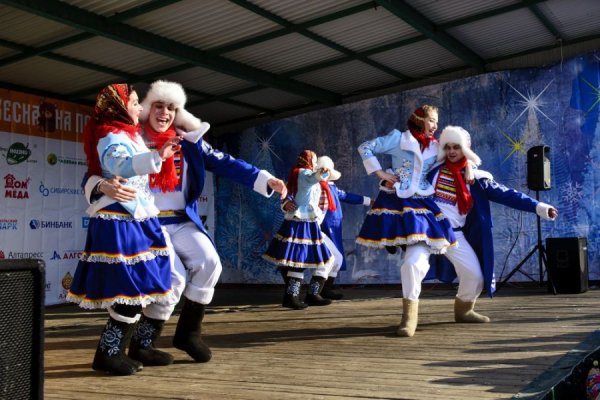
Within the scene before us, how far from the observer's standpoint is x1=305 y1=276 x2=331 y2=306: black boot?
6637mm

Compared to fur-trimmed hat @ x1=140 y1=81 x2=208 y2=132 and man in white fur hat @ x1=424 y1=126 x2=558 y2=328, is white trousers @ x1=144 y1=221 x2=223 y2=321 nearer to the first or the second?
fur-trimmed hat @ x1=140 y1=81 x2=208 y2=132

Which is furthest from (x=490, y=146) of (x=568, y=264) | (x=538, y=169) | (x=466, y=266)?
(x=466, y=266)

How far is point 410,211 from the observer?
4.05 metres

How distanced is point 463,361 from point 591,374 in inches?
22.1

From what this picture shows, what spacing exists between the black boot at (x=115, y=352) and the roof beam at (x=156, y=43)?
413cm

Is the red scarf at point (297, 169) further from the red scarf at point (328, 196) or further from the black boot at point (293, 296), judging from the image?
the black boot at point (293, 296)

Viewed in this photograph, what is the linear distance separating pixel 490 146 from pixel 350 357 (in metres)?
6.07

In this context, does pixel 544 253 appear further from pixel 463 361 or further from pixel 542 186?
pixel 463 361

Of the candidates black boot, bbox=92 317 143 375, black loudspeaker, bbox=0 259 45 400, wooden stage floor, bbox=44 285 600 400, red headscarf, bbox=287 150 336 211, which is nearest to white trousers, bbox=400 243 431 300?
wooden stage floor, bbox=44 285 600 400

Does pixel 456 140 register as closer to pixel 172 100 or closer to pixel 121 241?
pixel 172 100

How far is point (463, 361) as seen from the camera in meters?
2.94

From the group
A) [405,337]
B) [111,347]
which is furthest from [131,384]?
[405,337]

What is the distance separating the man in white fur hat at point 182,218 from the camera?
3.12 meters

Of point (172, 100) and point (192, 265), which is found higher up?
point (172, 100)
